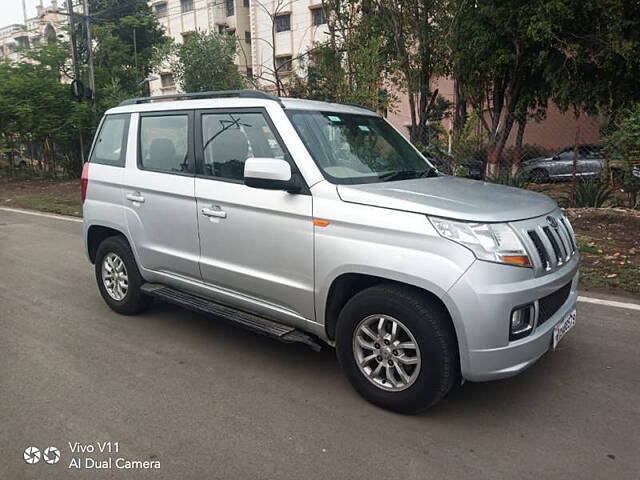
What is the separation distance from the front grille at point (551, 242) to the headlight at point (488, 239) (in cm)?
16

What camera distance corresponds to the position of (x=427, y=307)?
2.94m

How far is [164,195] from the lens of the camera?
428 centimetres

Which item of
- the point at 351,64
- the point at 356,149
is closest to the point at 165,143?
the point at 356,149

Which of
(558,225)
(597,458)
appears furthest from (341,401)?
(558,225)

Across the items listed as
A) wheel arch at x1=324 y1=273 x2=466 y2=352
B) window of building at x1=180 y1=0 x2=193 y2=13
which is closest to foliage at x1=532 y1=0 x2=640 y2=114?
wheel arch at x1=324 y1=273 x2=466 y2=352

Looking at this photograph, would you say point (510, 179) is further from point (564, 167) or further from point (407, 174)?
point (407, 174)

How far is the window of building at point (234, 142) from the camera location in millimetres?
3723

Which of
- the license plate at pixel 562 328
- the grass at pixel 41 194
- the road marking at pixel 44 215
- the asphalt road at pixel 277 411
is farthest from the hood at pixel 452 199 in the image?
the grass at pixel 41 194

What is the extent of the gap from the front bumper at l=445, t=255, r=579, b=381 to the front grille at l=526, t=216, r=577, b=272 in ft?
0.61

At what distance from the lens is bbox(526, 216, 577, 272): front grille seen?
3.04 m

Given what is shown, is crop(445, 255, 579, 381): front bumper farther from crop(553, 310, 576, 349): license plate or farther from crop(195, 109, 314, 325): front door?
crop(195, 109, 314, 325): front door

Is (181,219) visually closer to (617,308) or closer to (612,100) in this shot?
(617,308)

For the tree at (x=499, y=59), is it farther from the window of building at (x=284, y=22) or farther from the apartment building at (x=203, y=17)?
the apartment building at (x=203, y=17)

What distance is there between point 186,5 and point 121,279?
1533 inches
